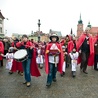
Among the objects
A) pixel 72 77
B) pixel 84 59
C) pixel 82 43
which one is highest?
pixel 82 43

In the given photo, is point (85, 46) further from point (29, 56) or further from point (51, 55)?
point (29, 56)

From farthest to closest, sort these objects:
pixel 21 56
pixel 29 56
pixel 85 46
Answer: pixel 85 46, pixel 29 56, pixel 21 56

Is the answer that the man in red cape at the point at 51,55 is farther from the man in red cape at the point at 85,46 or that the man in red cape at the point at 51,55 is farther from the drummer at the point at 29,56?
the man in red cape at the point at 85,46

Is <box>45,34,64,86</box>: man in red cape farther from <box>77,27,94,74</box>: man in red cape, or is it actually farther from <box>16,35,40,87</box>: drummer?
<box>77,27,94,74</box>: man in red cape

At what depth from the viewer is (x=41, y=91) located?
6602 mm

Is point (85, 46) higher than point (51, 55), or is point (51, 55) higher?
point (85, 46)

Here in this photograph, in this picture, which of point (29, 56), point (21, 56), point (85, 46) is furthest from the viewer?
point (85, 46)

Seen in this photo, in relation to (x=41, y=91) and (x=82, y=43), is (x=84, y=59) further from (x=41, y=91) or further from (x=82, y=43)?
(x=41, y=91)

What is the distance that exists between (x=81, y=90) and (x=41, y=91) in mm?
1166

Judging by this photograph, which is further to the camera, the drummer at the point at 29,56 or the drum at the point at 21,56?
the drummer at the point at 29,56

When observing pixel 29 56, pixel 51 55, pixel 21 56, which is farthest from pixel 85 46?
pixel 21 56

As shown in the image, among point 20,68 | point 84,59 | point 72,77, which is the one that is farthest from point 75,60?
point 20,68

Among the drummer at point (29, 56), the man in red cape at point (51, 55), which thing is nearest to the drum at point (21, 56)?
the drummer at point (29, 56)

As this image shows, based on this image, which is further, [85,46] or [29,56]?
[85,46]
